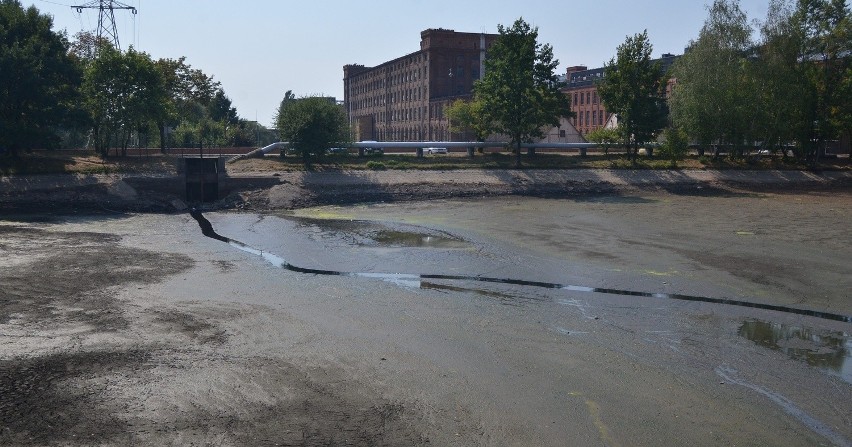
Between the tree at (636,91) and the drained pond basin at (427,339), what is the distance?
2871 cm

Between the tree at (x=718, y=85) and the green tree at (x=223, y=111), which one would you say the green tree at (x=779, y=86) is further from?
the green tree at (x=223, y=111)

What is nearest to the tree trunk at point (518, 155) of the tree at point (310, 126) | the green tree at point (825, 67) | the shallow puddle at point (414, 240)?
the tree at point (310, 126)

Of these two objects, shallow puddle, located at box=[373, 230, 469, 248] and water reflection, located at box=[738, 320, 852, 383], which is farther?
shallow puddle, located at box=[373, 230, 469, 248]

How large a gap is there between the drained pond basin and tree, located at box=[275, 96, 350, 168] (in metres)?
21.2

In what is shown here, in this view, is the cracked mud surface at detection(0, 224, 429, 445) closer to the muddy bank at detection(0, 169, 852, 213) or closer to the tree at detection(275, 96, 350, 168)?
the muddy bank at detection(0, 169, 852, 213)

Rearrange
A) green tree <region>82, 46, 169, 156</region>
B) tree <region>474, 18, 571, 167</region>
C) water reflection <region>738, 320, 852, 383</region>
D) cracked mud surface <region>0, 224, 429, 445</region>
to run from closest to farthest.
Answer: cracked mud surface <region>0, 224, 429, 445</region> < water reflection <region>738, 320, 852, 383</region> < green tree <region>82, 46, 169, 156</region> < tree <region>474, 18, 571, 167</region>

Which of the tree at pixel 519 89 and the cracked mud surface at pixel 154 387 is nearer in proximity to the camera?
the cracked mud surface at pixel 154 387

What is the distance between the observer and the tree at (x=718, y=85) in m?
55.7

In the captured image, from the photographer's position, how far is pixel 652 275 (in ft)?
72.4

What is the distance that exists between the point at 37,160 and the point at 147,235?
18.7m

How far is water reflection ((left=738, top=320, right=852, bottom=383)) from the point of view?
13.8 m

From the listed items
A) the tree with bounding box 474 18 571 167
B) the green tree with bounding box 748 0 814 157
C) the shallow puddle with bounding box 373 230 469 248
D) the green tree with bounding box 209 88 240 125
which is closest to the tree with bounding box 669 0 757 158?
the green tree with bounding box 748 0 814 157

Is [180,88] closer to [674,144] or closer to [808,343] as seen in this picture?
[674,144]

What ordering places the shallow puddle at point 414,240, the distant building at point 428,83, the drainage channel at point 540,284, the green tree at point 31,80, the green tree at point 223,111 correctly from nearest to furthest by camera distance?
1. the drainage channel at point 540,284
2. the shallow puddle at point 414,240
3. the green tree at point 31,80
4. the green tree at point 223,111
5. the distant building at point 428,83
